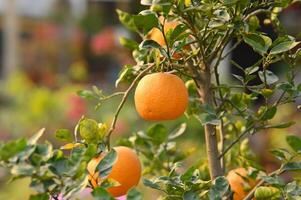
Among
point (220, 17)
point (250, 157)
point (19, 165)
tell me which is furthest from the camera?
point (250, 157)

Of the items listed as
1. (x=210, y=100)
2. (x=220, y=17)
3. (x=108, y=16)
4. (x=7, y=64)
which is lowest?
(x=7, y=64)

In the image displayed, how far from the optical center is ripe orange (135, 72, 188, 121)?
800 millimetres

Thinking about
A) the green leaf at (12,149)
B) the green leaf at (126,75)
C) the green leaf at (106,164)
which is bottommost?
the green leaf at (106,164)

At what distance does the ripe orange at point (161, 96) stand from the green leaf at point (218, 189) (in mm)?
99

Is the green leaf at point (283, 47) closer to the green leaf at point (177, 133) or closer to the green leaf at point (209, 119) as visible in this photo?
the green leaf at point (209, 119)

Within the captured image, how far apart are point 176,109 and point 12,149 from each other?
24 centimetres

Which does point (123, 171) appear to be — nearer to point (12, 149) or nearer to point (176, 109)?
point (176, 109)

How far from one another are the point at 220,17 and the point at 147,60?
134 mm

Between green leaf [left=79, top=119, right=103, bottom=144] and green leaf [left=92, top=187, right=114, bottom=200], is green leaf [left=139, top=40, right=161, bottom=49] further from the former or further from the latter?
green leaf [left=92, top=187, right=114, bottom=200]

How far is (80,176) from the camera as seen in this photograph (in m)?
0.64

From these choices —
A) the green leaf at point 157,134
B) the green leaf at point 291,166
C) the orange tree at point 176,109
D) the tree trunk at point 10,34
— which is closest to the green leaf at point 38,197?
the orange tree at point 176,109

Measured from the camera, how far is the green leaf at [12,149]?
63cm

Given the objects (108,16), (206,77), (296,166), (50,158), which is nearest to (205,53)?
(206,77)

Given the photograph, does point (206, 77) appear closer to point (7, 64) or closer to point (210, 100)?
point (210, 100)
